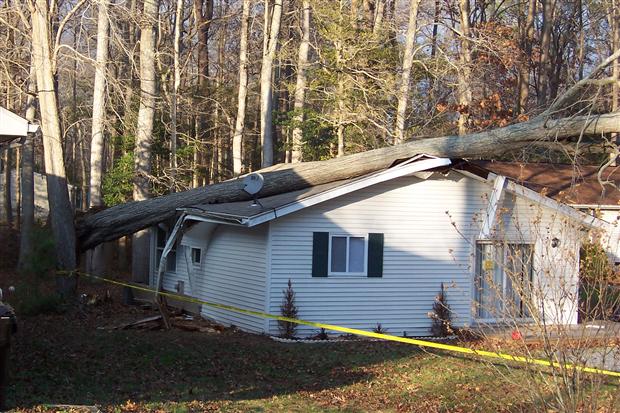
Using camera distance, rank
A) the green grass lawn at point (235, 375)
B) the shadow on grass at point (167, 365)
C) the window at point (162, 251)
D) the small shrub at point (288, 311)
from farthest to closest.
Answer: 1. the window at point (162, 251)
2. the small shrub at point (288, 311)
3. the shadow on grass at point (167, 365)
4. the green grass lawn at point (235, 375)

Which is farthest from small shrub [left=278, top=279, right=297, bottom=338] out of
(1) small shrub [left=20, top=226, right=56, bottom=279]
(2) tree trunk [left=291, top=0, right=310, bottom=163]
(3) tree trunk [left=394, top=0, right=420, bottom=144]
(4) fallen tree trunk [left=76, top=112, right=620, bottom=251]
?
(2) tree trunk [left=291, top=0, right=310, bottom=163]

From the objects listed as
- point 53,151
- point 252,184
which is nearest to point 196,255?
point 252,184

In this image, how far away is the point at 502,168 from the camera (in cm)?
2281

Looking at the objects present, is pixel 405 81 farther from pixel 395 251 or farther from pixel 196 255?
pixel 395 251

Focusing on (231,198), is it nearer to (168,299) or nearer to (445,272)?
(168,299)

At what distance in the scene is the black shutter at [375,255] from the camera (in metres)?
17.3

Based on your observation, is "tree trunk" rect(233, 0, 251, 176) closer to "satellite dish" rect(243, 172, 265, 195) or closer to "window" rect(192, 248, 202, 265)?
"window" rect(192, 248, 202, 265)

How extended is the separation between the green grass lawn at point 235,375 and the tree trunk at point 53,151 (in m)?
2.85

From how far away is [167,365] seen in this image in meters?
12.9

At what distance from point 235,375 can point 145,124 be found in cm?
1218

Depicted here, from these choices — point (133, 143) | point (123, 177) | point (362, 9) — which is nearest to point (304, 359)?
point (123, 177)

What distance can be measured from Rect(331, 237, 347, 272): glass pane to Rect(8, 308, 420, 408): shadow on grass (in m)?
1.83

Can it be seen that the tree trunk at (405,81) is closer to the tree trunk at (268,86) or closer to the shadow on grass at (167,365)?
the tree trunk at (268,86)

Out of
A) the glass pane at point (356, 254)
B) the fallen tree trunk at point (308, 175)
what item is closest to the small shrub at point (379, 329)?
the glass pane at point (356, 254)
